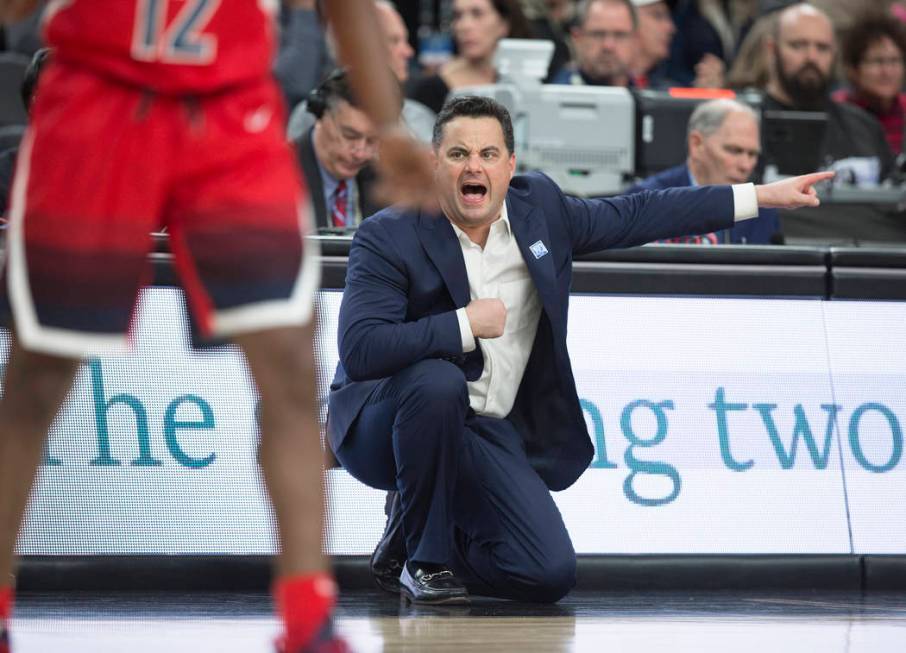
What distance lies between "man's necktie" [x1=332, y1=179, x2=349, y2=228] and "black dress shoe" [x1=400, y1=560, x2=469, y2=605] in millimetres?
2263

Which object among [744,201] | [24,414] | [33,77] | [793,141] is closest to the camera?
[24,414]

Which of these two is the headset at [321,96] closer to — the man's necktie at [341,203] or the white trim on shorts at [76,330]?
the man's necktie at [341,203]

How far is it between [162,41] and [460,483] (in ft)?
7.42

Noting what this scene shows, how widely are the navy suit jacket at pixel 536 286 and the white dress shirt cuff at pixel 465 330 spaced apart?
0.6 inches

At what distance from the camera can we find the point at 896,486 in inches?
190

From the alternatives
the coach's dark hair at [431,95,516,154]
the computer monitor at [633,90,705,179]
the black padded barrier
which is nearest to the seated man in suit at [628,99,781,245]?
the computer monitor at [633,90,705,179]

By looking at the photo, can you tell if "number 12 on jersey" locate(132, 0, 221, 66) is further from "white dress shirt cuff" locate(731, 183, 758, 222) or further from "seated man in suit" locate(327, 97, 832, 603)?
"white dress shirt cuff" locate(731, 183, 758, 222)

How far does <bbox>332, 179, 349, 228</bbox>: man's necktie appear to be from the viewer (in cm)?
621

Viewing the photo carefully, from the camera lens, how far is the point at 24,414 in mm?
2396

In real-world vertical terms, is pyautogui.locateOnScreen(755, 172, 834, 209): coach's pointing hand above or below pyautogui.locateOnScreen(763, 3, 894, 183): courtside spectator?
below

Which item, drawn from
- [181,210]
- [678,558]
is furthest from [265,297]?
[678,558]

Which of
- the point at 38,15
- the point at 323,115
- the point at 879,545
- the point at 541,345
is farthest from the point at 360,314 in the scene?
the point at 38,15

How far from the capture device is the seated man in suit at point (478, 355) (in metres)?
4.14

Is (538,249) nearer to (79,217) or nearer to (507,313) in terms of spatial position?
(507,313)
